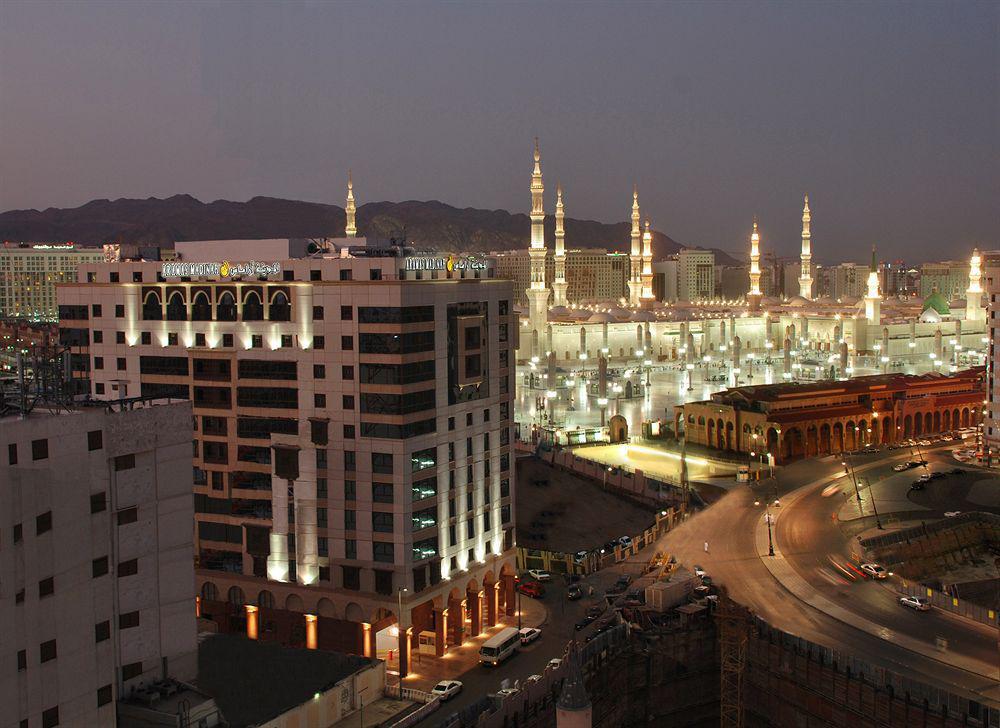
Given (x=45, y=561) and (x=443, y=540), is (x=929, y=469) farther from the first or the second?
(x=45, y=561)

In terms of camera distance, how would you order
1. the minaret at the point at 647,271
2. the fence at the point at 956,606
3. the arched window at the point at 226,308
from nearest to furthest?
the fence at the point at 956,606 < the arched window at the point at 226,308 < the minaret at the point at 647,271

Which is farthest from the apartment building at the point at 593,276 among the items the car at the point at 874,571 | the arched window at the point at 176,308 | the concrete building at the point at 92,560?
the concrete building at the point at 92,560

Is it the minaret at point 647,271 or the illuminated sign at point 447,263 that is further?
the minaret at point 647,271

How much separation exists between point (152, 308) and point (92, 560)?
43.8 feet

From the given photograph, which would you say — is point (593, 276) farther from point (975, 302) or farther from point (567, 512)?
point (567, 512)

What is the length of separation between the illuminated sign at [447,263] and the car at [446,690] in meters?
Answer: 9.77

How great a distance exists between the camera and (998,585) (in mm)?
36438

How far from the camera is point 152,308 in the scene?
28.9m

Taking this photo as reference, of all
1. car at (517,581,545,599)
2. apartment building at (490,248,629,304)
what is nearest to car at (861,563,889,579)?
car at (517,581,545,599)

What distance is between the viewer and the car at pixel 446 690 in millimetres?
23350

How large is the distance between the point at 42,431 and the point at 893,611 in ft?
68.0

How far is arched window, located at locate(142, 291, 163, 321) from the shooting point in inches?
1136

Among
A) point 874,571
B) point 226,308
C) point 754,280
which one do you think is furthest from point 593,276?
point 226,308

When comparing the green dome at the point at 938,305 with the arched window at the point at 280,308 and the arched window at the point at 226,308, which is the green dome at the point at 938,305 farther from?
the arched window at the point at 226,308
